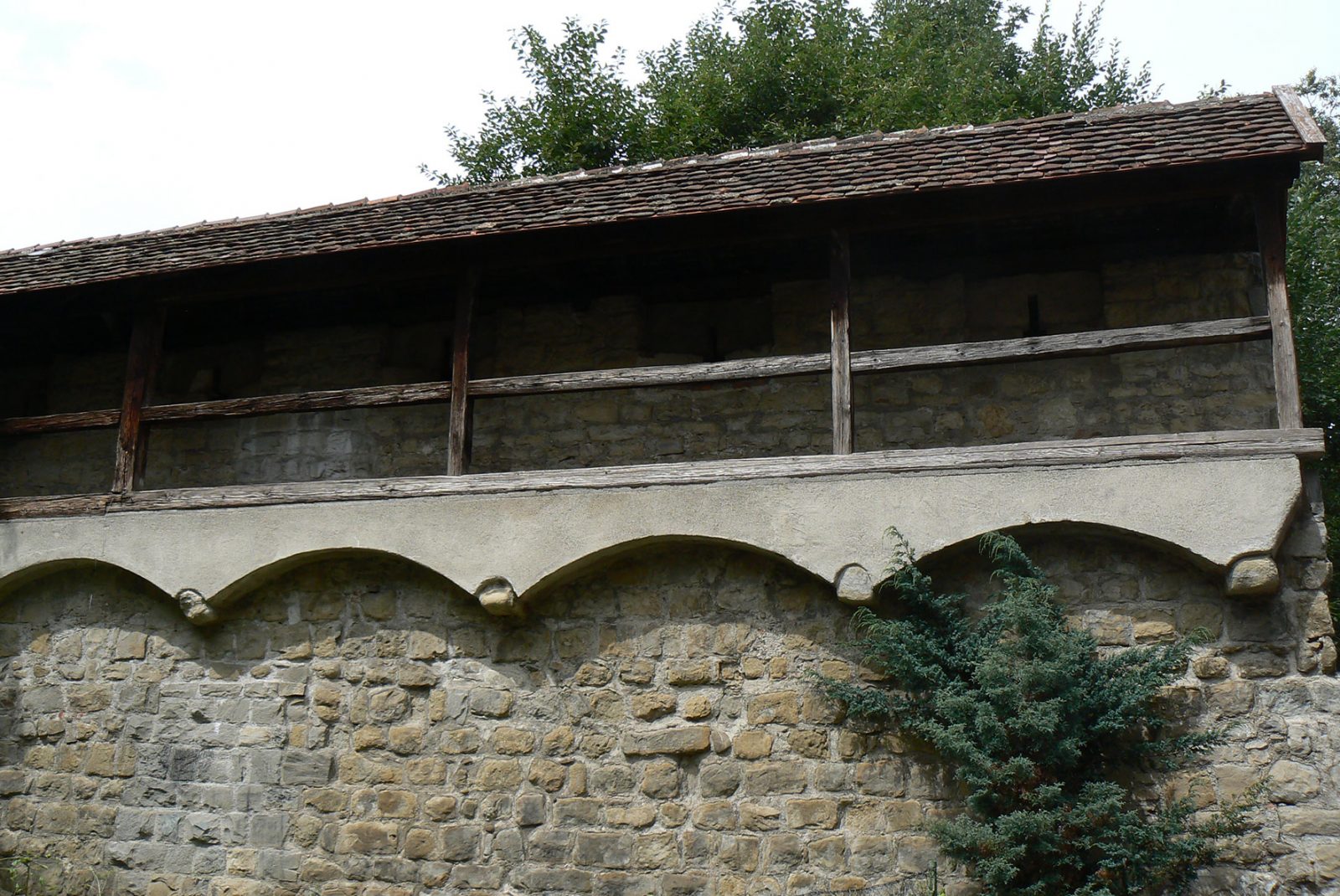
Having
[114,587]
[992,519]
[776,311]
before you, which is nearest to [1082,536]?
[992,519]

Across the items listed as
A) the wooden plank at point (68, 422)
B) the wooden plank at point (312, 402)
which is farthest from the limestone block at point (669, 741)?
the wooden plank at point (68, 422)

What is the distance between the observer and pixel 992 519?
17.9 ft

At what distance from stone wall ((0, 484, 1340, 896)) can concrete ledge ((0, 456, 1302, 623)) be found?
243 millimetres

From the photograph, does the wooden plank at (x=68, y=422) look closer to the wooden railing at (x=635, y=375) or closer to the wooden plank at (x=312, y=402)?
the wooden railing at (x=635, y=375)

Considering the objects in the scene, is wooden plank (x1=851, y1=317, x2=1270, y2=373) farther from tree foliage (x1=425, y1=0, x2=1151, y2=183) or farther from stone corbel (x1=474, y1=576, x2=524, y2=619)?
tree foliage (x1=425, y1=0, x2=1151, y2=183)

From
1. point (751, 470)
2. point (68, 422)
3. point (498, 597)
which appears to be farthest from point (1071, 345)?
point (68, 422)

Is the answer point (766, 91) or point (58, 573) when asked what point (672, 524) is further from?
point (766, 91)

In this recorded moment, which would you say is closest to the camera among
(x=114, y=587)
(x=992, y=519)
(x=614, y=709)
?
(x=992, y=519)

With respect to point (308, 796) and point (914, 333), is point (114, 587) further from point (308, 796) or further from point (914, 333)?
point (914, 333)

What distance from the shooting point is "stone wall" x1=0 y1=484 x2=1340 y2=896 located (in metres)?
5.25

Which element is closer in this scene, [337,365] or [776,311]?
[776,311]

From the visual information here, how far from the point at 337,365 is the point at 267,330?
61 centimetres

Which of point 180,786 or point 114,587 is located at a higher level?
point 114,587

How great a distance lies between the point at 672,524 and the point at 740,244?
1.68 m
